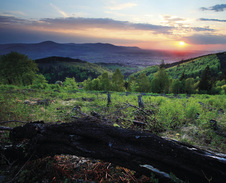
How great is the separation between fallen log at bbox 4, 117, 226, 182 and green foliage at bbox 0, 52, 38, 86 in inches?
1515

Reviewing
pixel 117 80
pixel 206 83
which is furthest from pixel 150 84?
pixel 206 83

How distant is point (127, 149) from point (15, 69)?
41.3 m

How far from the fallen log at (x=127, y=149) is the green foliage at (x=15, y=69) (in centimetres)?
3849

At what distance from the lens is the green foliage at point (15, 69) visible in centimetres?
3353

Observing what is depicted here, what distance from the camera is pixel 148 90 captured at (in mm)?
48312

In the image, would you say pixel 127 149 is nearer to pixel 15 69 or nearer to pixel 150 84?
pixel 15 69

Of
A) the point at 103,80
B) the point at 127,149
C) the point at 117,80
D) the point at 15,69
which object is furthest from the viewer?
the point at 117,80

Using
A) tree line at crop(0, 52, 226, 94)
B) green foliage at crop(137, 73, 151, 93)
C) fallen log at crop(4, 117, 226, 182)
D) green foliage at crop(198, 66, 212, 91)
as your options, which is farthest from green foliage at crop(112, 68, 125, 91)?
fallen log at crop(4, 117, 226, 182)

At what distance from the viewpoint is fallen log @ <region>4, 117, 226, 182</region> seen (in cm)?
260

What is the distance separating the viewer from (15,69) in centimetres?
3406

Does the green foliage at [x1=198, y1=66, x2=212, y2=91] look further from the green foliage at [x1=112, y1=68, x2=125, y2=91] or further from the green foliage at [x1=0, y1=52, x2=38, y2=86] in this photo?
the green foliage at [x1=0, y1=52, x2=38, y2=86]

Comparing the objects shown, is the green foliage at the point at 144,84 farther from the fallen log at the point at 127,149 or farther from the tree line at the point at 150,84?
the fallen log at the point at 127,149

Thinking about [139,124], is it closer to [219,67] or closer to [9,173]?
[9,173]

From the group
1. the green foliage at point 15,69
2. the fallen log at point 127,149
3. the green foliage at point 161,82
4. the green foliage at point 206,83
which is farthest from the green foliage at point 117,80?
the fallen log at point 127,149
